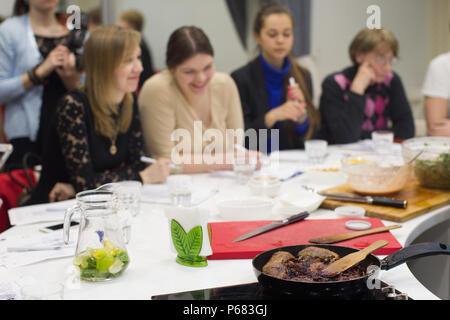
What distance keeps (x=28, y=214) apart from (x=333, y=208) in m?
0.91

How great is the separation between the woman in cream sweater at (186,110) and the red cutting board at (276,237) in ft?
2.70

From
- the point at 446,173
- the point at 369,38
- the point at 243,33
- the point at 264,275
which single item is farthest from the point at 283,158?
the point at 243,33

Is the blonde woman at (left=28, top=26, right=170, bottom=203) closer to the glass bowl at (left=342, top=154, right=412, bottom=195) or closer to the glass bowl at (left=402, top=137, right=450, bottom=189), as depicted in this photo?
the glass bowl at (left=342, top=154, right=412, bottom=195)

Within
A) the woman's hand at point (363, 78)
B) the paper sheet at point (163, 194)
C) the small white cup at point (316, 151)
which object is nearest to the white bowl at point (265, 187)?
the paper sheet at point (163, 194)

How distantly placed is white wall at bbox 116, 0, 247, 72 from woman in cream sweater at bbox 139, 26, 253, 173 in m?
1.92

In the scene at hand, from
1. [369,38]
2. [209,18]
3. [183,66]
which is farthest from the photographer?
[209,18]

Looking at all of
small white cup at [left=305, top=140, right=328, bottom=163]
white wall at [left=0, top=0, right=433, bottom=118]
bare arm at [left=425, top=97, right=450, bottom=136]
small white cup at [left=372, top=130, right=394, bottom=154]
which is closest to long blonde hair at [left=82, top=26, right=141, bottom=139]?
small white cup at [left=305, top=140, right=328, bottom=163]

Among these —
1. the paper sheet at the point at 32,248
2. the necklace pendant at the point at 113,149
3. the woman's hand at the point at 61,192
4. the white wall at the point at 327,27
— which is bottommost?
the woman's hand at the point at 61,192

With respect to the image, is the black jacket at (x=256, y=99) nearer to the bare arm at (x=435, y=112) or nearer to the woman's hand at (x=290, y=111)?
the woman's hand at (x=290, y=111)

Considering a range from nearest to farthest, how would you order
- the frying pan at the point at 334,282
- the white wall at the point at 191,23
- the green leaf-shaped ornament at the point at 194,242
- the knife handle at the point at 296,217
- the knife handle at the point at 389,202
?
the frying pan at the point at 334,282
the green leaf-shaped ornament at the point at 194,242
the knife handle at the point at 296,217
the knife handle at the point at 389,202
the white wall at the point at 191,23

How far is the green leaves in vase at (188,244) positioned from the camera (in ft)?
3.43

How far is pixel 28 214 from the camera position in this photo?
1.50 m

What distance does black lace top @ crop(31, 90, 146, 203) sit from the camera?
1.91 m
